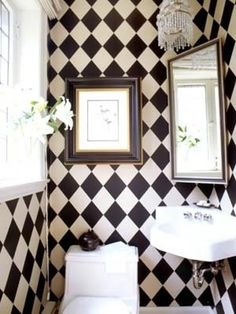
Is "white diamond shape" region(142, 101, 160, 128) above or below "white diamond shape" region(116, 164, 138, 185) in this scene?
above

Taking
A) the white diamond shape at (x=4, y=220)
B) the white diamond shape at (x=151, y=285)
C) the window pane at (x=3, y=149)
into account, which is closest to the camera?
the white diamond shape at (x=4, y=220)

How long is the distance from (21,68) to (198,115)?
1.16 metres

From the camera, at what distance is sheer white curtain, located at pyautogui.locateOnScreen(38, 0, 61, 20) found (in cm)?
172

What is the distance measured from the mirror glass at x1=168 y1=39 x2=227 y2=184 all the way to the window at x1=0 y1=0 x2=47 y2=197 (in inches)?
34.0

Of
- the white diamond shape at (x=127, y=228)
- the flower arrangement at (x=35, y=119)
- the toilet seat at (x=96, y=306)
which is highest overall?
the flower arrangement at (x=35, y=119)

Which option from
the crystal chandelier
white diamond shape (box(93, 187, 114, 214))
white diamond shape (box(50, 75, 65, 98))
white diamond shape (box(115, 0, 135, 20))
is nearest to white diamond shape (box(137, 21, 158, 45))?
white diamond shape (box(115, 0, 135, 20))

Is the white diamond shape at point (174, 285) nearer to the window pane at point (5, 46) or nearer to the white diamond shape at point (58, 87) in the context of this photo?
the white diamond shape at point (58, 87)

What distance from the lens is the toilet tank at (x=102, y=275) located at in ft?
5.33

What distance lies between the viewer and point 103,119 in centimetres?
187

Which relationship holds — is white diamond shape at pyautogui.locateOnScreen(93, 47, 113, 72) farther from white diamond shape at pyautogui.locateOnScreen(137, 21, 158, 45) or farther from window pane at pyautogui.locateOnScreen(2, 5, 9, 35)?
window pane at pyautogui.locateOnScreen(2, 5, 9, 35)

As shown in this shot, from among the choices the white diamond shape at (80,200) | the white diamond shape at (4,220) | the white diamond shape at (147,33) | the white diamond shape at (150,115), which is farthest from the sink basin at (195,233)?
the white diamond shape at (147,33)

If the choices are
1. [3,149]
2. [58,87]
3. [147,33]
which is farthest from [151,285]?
[147,33]

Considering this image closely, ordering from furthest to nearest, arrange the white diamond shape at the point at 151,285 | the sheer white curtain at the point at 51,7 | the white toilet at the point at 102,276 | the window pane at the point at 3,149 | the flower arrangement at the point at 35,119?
1. the white diamond shape at the point at 151,285
2. the sheer white curtain at the point at 51,7
3. the white toilet at the point at 102,276
4. the window pane at the point at 3,149
5. the flower arrangement at the point at 35,119

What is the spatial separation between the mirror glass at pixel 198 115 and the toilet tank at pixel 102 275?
2.10 ft
